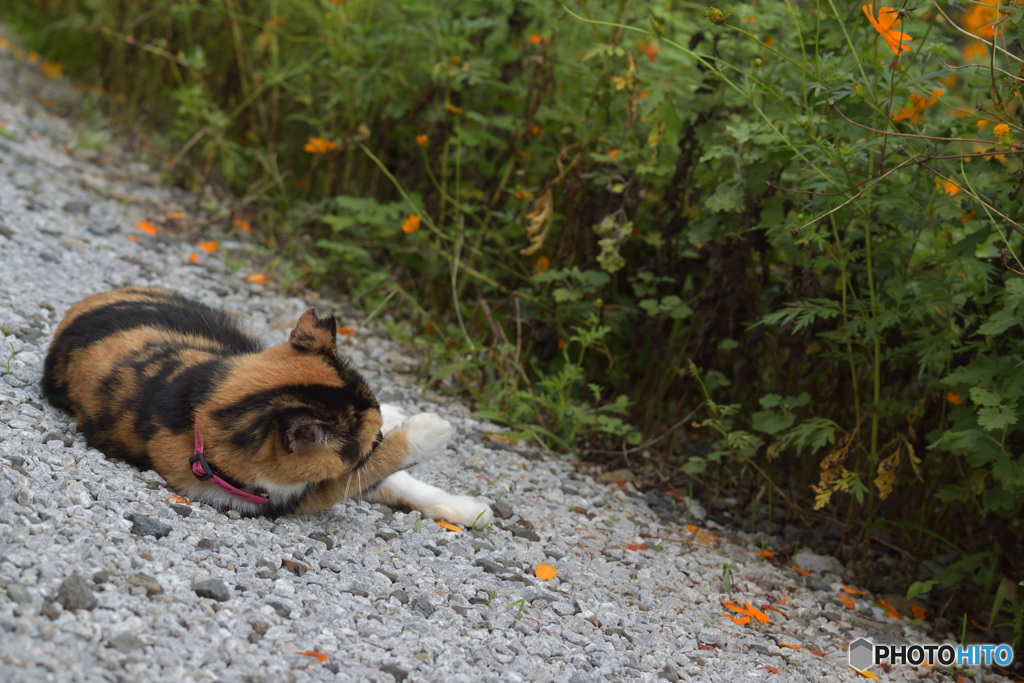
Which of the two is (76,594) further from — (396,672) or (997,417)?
(997,417)

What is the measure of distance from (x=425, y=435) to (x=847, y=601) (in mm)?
2060

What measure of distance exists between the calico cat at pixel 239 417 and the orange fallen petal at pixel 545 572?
315 millimetres

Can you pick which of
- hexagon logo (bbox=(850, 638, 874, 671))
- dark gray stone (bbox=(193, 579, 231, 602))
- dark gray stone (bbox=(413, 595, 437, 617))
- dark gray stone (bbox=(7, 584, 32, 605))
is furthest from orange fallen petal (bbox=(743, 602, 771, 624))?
dark gray stone (bbox=(7, 584, 32, 605))

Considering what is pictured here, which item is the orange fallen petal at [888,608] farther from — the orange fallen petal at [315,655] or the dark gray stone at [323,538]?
the orange fallen petal at [315,655]

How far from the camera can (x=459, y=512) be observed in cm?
335

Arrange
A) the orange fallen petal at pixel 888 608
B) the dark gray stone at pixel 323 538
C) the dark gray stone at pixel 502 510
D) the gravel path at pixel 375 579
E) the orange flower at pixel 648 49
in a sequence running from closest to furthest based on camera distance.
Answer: the gravel path at pixel 375 579
the dark gray stone at pixel 323 538
the dark gray stone at pixel 502 510
the orange fallen petal at pixel 888 608
the orange flower at pixel 648 49

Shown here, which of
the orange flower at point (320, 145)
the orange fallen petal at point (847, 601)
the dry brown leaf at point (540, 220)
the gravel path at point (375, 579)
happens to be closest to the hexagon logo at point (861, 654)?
the gravel path at point (375, 579)

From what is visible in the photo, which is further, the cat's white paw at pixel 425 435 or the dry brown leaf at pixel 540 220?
the dry brown leaf at pixel 540 220

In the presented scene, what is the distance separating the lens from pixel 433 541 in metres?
3.16

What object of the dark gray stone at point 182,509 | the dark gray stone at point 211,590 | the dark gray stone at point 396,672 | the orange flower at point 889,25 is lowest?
the dark gray stone at point 396,672

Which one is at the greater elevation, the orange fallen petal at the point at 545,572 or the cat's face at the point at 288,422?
the cat's face at the point at 288,422

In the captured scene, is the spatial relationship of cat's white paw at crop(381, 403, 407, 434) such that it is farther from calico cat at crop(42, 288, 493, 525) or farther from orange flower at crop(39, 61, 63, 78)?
orange flower at crop(39, 61, 63, 78)

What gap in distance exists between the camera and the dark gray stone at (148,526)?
2576 millimetres

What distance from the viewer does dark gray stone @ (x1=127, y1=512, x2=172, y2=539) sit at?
2.58m
